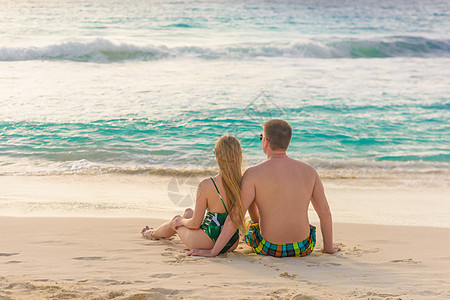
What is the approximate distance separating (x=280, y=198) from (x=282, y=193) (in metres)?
0.04

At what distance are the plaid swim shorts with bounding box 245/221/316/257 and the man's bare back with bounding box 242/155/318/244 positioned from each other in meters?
0.04

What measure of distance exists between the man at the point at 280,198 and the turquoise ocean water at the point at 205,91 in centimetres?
406

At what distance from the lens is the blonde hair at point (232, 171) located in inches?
143

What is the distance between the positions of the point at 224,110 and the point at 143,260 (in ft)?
27.8

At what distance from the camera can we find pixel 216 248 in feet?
12.1

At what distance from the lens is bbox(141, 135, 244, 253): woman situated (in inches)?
143

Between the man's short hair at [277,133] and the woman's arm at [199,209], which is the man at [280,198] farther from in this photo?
the woman's arm at [199,209]

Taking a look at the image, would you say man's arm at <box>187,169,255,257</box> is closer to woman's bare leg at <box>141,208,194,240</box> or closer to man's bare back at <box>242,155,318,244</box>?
man's bare back at <box>242,155,318,244</box>

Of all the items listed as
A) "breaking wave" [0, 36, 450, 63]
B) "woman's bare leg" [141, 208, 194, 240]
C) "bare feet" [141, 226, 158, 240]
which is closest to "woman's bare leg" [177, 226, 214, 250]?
"woman's bare leg" [141, 208, 194, 240]

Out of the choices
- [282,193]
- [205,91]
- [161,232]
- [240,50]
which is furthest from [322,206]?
[240,50]

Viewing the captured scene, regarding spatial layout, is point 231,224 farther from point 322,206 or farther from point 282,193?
point 322,206

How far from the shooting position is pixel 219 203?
377cm

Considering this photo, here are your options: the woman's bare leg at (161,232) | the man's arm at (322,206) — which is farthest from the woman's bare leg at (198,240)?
the man's arm at (322,206)

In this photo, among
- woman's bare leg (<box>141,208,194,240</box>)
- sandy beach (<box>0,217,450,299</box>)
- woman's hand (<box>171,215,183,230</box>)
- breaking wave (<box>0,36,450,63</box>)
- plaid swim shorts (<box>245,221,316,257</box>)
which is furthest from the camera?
breaking wave (<box>0,36,450,63</box>)
